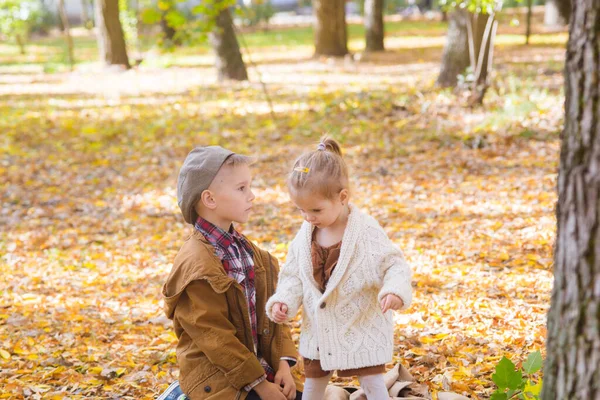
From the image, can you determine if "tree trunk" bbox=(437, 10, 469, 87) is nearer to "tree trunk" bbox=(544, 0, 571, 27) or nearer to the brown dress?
the brown dress

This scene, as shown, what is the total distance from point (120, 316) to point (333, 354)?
2.52 meters

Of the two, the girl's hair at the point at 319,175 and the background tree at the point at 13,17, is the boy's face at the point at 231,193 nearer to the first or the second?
the girl's hair at the point at 319,175

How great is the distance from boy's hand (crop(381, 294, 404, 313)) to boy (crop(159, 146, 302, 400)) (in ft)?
2.33

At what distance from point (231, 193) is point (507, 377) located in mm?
1438

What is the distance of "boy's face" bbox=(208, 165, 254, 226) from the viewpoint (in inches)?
121

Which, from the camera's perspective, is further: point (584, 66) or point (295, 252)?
point (295, 252)

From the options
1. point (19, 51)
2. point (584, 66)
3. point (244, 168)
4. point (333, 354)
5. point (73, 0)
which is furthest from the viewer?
point (73, 0)

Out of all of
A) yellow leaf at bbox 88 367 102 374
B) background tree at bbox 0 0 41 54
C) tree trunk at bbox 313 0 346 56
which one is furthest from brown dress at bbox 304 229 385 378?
background tree at bbox 0 0 41 54

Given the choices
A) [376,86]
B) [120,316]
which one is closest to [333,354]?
[120,316]

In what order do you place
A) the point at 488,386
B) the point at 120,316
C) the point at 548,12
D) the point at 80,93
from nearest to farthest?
the point at 488,386 < the point at 120,316 < the point at 80,93 < the point at 548,12

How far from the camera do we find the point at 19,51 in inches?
1121

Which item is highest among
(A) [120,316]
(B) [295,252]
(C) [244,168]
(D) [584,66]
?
(D) [584,66]

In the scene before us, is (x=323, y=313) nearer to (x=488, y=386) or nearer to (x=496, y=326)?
(x=488, y=386)

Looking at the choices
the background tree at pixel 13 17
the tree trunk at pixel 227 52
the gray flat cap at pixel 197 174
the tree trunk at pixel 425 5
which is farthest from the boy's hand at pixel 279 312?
the tree trunk at pixel 425 5
